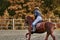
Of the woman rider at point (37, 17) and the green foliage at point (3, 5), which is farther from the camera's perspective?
the green foliage at point (3, 5)

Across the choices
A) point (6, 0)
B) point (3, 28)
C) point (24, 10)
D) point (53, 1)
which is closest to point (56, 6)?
point (53, 1)

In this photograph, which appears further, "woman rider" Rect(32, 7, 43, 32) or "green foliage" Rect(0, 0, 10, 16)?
"green foliage" Rect(0, 0, 10, 16)

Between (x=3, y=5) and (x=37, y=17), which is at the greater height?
(x=37, y=17)

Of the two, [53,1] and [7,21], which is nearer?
[7,21]

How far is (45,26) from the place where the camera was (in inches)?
510

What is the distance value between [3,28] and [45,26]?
44.5ft

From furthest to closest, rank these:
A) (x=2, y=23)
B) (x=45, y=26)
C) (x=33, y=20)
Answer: (x=2, y=23) < (x=33, y=20) < (x=45, y=26)

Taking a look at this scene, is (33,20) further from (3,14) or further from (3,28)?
(3,14)

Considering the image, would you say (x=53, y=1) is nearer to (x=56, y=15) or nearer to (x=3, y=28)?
(x=56, y=15)

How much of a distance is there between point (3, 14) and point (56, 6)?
664cm

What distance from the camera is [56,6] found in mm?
30828

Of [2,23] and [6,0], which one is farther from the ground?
[6,0]

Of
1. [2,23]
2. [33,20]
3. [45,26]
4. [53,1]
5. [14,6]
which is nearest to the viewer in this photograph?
[45,26]

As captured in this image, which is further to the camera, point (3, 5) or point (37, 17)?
point (3, 5)
